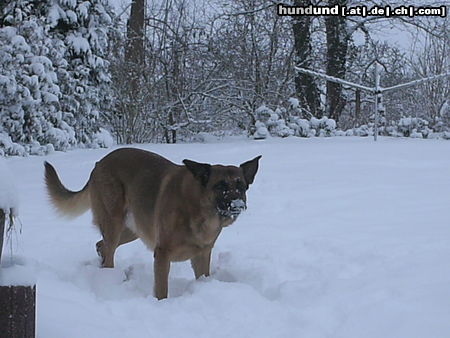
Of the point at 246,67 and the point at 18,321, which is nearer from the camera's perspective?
the point at 18,321

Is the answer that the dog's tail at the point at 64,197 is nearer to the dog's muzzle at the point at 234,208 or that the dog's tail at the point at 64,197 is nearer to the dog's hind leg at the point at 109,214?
the dog's hind leg at the point at 109,214

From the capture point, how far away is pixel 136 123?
548 inches

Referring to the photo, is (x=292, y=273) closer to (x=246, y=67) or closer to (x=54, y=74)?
(x=54, y=74)

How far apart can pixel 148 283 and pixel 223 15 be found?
1361cm

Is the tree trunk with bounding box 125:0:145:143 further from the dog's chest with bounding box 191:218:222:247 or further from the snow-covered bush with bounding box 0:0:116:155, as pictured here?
the dog's chest with bounding box 191:218:222:247

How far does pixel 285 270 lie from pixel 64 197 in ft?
6.28

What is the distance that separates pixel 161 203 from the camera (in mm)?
4070

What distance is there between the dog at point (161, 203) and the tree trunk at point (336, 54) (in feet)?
47.4

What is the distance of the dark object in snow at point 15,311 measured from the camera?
223 centimetres

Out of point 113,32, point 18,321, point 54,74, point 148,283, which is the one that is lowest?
point 148,283

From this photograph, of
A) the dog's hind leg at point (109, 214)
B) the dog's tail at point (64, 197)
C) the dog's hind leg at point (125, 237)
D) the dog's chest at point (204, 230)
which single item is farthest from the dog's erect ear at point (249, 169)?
the dog's tail at point (64, 197)

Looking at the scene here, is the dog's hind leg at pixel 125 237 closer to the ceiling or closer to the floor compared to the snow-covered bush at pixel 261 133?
closer to the floor

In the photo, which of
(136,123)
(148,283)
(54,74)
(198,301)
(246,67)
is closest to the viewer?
(198,301)

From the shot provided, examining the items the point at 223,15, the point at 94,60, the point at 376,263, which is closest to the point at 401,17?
the point at 223,15
